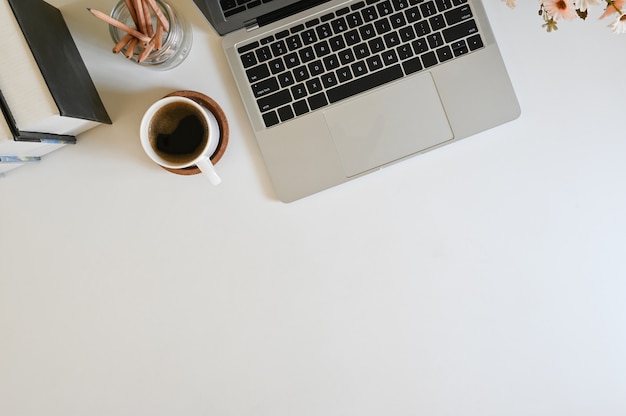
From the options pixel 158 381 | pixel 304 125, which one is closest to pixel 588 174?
pixel 304 125

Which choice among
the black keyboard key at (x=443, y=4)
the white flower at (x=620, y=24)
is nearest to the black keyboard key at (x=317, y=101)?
the black keyboard key at (x=443, y=4)

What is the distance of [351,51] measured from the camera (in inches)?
30.9

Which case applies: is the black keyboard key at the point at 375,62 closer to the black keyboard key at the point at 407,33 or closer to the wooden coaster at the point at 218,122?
the black keyboard key at the point at 407,33

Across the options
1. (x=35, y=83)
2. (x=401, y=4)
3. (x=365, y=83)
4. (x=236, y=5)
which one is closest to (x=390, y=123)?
(x=365, y=83)

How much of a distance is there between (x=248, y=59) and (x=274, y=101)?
0.24ft

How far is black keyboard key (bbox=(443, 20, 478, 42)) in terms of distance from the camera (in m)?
0.78

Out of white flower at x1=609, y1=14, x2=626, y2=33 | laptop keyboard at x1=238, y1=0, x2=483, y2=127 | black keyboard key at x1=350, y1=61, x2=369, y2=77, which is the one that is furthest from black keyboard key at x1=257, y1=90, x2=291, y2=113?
white flower at x1=609, y1=14, x2=626, y2=33

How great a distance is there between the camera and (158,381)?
0.85 metres

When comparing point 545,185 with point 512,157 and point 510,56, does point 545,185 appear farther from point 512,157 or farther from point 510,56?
point 510,56

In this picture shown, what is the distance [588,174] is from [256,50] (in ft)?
1.73

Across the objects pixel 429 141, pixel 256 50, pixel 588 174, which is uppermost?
pixel 256 50

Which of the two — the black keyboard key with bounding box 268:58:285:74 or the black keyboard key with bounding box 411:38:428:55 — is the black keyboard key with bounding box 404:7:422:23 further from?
the black keyboard key with bounding box 268:58:285:74

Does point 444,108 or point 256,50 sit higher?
point 256,50

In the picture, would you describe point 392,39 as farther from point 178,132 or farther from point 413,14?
point 178,132
